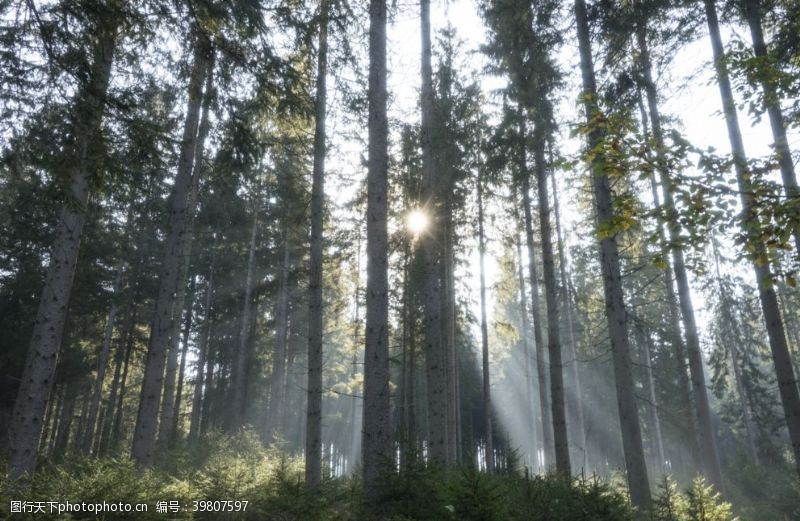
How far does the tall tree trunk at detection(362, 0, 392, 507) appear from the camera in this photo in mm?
6684

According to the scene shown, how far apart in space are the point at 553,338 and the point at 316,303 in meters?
6.20

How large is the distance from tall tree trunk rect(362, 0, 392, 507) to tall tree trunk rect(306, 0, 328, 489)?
5.55 ft

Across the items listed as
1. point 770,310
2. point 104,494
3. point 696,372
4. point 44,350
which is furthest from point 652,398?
point 44,350

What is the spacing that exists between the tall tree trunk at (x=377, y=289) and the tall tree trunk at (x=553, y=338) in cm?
507

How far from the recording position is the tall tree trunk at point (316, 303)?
1012cm

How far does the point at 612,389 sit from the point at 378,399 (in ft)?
115

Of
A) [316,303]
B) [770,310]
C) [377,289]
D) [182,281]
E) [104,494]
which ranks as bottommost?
[104,494]

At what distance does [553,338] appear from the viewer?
476 inches

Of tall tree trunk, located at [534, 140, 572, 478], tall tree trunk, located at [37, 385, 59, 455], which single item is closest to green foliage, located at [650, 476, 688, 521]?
tall tree trunk, located at [534, 140, 572, 478]

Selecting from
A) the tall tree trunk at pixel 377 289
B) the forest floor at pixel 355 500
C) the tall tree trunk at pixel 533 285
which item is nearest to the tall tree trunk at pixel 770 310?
the forest floor at pixel 355 500

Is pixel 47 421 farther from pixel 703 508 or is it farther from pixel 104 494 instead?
pixel 703 508

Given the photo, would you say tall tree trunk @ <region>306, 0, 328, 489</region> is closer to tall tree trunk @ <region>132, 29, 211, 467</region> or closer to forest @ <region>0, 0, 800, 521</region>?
forest @ <region>0, 0, 800, 521</region>

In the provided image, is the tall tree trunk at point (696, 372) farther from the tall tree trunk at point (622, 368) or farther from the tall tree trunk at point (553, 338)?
the tall tree trunk at point (553, 338)

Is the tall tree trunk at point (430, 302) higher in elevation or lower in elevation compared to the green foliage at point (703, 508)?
higher
